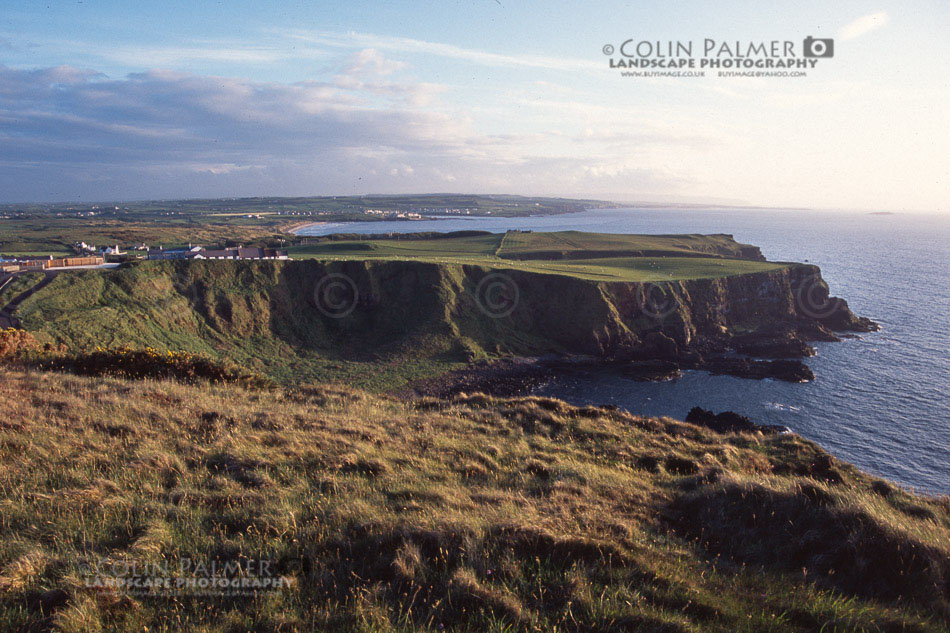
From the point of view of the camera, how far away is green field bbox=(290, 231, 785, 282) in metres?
70.3

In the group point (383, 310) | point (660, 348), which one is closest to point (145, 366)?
point (383, 310)

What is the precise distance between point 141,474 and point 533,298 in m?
56.3

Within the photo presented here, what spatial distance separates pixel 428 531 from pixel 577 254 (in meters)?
89.8

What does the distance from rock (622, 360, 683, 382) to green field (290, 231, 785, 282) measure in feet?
52.6

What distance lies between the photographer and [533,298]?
6197 cm

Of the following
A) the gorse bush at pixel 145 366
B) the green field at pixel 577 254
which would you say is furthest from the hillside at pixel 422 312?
the gorse bush at pixel 145 366

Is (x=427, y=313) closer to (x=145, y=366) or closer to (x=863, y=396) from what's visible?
(x=145, y=366)

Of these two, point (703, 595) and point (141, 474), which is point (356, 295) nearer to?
point (141, 474)

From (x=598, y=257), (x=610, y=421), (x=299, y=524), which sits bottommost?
(x=610, y=421)

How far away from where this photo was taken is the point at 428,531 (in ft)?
20.2

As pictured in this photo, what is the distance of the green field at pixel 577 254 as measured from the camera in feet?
231

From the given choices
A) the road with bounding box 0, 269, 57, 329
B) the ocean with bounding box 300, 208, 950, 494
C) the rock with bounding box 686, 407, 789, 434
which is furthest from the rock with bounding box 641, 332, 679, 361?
the road with bounding box 0, 269, 57, 329

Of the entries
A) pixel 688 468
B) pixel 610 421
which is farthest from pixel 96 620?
pixel 610 421

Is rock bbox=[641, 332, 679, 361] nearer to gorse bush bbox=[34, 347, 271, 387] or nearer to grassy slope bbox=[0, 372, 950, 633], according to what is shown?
grassy slope bbox=[0, 372, 950, 633]
